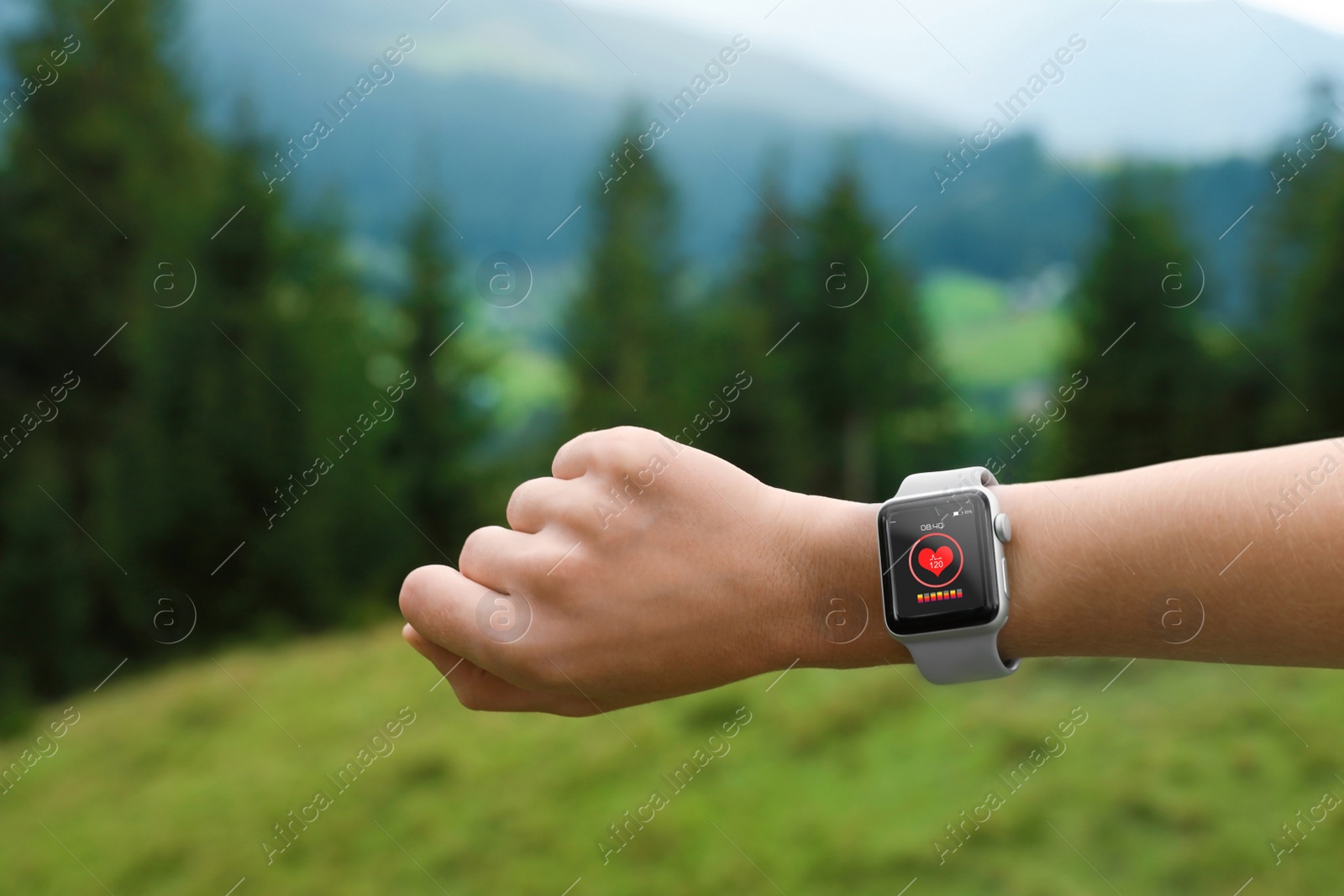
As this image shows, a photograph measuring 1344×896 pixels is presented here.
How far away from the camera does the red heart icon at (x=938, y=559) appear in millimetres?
1234

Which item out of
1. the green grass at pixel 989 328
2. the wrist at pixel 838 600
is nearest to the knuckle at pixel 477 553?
the wrist at pixel 838 600

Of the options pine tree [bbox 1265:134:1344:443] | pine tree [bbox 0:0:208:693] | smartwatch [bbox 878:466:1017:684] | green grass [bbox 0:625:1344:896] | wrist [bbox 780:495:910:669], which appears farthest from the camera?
pine tree [bbox 0:0:208:693]

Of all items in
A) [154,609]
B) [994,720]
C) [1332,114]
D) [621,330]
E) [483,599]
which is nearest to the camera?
[483,599]

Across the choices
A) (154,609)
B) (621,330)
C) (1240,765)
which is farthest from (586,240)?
(1240,765)

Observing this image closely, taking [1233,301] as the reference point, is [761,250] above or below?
above

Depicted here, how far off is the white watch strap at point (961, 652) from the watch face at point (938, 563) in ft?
0.08

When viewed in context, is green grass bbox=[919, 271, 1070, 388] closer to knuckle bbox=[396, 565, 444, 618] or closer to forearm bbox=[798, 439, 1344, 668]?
forearm bbox=[798, 439, 1344, 668]

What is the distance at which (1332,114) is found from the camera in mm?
9656

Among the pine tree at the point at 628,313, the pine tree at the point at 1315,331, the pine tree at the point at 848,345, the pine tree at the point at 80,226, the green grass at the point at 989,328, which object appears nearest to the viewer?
the pine tree at the point at 1315,331

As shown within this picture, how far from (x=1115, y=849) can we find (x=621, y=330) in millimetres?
10854

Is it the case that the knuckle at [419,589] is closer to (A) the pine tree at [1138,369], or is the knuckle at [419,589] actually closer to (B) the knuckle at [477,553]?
(B) the knuckle at [477,553]

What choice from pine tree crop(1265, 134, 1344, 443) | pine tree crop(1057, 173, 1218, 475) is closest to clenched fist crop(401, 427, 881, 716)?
pine tree crop(1265, 134, 1344, 443)

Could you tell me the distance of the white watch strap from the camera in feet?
4.01

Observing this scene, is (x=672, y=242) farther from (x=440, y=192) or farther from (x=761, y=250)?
(x=440, y=192)
